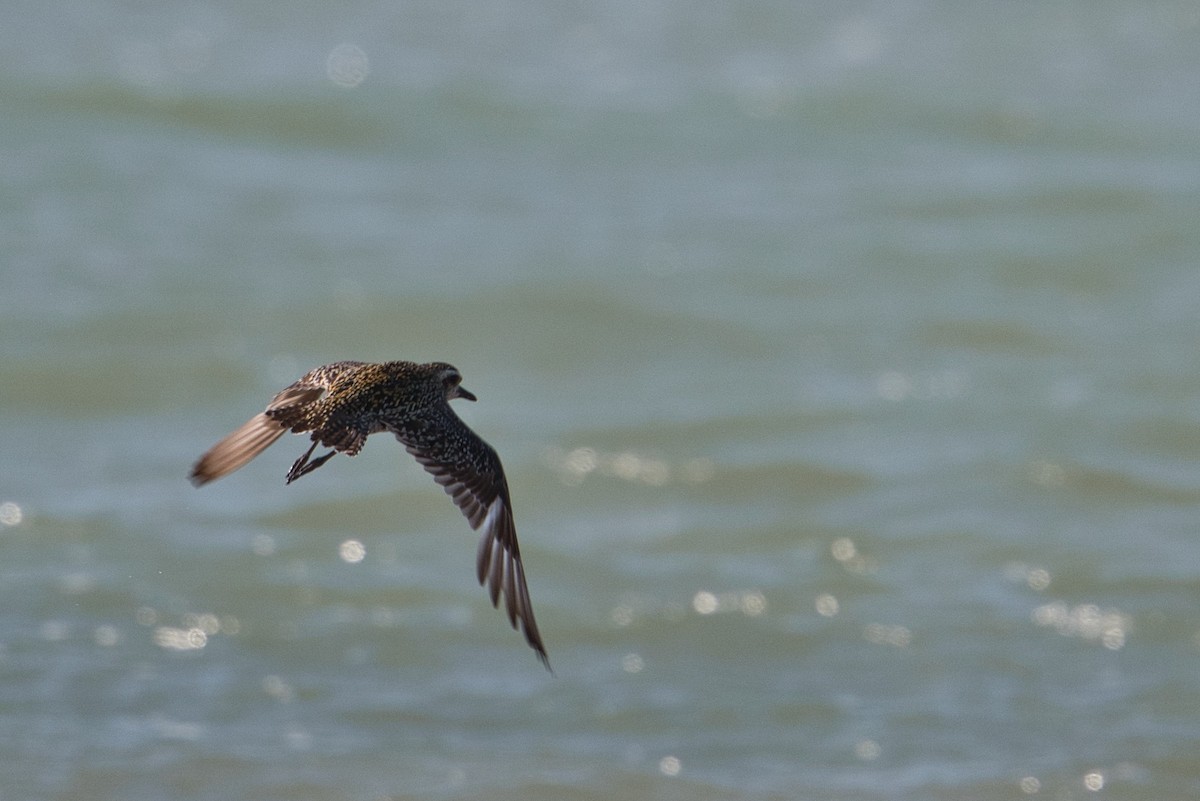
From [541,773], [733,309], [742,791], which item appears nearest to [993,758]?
[742,791]

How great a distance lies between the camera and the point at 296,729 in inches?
272

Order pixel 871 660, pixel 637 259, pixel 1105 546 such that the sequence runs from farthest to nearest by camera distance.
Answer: pixel 637 259 < pixel 1105 546 < pixel 871 660

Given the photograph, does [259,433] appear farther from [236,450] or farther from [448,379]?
[448,379]

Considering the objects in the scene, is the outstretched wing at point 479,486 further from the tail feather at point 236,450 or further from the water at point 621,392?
the water at point 621,392

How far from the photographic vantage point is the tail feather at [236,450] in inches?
184

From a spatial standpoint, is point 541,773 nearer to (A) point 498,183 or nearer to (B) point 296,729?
(B) point 296,729

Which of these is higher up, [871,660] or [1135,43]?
[1135,43]

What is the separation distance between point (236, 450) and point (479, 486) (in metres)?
1.08

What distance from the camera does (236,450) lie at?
4.82 m

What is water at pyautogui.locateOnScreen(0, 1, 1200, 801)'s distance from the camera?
7094 millimetres

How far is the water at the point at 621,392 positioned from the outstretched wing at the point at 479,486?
1158mm

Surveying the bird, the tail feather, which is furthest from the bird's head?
the tail feather

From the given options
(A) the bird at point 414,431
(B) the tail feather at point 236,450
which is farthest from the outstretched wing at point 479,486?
(B) the tail feather at point 236,450

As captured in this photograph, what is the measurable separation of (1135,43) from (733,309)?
6339mm
